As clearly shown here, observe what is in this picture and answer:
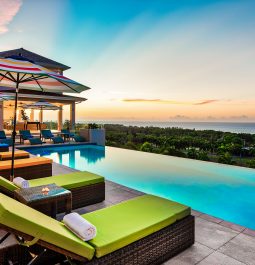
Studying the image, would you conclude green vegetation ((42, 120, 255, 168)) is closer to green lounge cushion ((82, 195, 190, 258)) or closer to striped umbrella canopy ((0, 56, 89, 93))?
striped umbrella canopy ((0, 56, 89, 93))

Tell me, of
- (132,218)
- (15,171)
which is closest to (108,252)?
(132,218)

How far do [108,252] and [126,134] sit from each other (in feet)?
65.4

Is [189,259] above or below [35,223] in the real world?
below

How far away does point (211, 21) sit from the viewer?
10.3 m

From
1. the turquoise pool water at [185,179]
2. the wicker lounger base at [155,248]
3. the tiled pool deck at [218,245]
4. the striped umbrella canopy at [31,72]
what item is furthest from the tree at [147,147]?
the wicker lounger base at [155,248]

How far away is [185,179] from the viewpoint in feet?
27.1

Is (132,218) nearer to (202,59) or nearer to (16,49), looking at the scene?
(202,59)

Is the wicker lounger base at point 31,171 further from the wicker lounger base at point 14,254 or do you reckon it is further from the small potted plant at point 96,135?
the small potted plant at point 96,135

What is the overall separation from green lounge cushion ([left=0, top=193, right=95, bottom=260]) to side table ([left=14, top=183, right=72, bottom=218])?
97 cm

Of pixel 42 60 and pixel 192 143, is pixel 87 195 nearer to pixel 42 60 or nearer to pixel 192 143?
pixel 192 143

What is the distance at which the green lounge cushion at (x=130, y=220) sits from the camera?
218 centimetres

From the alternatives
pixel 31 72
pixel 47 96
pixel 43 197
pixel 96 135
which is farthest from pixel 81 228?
pixel 47 96

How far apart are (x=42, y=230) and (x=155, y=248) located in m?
1.29

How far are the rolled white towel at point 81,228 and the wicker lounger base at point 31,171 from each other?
3686 millimetres
